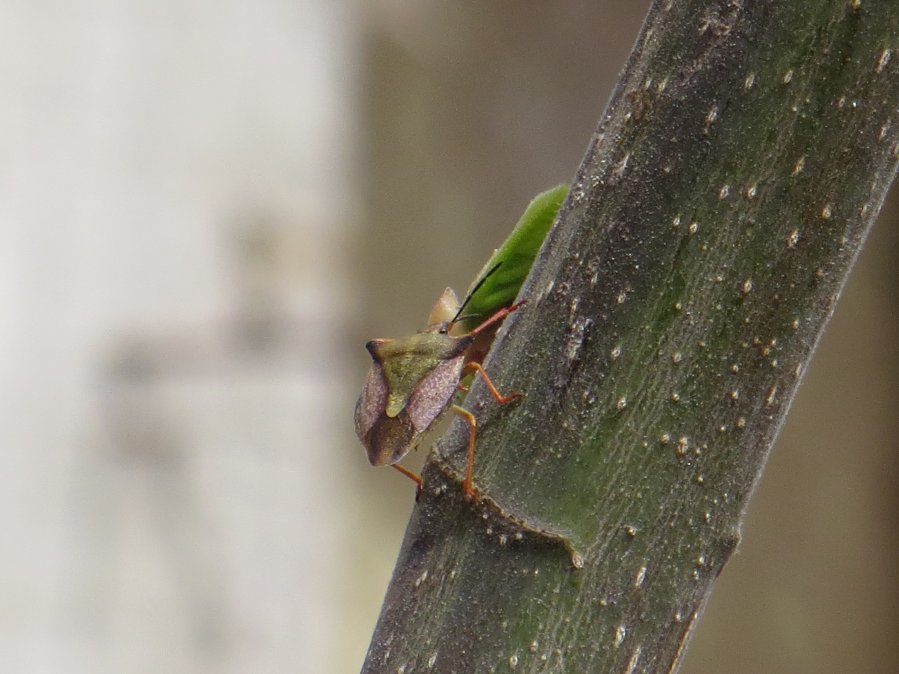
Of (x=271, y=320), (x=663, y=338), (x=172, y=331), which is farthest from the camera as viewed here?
(x=271, y=320)

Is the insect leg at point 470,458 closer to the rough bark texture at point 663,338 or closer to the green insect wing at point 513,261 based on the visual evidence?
the rough bark texture at point 663,338

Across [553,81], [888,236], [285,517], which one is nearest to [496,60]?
[553,81]

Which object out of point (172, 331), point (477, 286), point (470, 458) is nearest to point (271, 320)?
point (172, 331)

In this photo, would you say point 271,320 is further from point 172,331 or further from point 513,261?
point 513,261

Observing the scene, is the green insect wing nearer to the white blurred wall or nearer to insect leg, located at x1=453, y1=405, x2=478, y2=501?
insect leg, located at x1=453, y1=405, x2=478, y2=501

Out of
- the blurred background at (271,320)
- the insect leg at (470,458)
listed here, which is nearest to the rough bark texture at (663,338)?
the insect leg at (470,458)

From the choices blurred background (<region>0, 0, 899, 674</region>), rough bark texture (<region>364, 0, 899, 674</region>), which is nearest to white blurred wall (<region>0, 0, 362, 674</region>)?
blurred background (<region>0, 0, 899, 674</region>)
